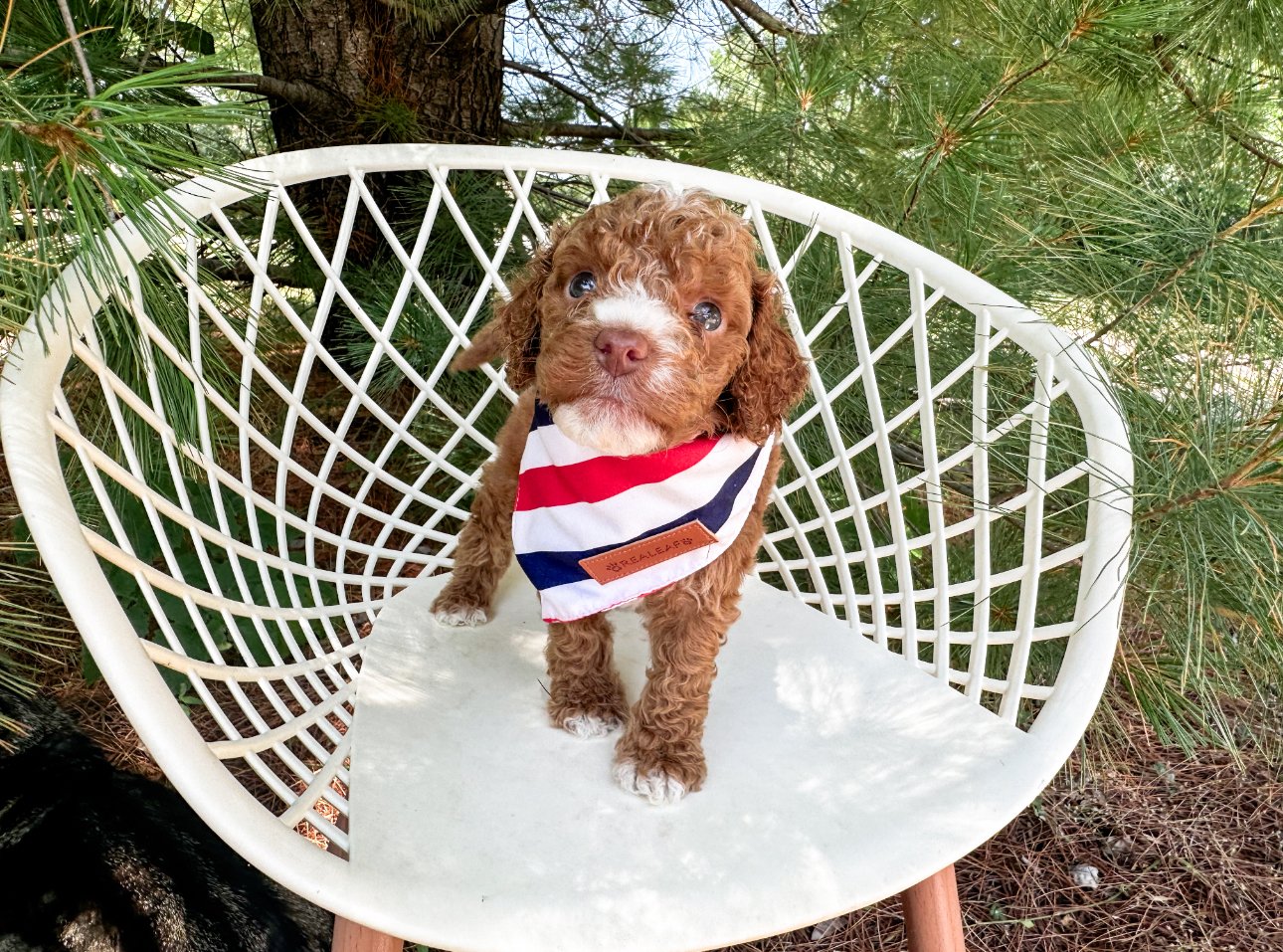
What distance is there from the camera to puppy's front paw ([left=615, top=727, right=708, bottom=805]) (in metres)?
1.25

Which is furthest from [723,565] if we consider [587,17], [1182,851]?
[587,17]

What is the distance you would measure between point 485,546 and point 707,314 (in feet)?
2.08

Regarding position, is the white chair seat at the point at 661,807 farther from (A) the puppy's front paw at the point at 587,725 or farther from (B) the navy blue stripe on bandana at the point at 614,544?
(B) the navy blue stripe on bandana at the point at 614,544

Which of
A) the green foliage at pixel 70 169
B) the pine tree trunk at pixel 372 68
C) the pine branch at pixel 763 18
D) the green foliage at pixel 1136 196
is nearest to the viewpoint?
the green foliage at pixel 70 169

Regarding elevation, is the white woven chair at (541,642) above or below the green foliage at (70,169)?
below

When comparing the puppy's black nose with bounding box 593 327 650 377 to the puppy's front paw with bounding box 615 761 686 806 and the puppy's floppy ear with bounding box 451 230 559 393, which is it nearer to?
the puppy's floppy ear with bounding box 451 230 559 393

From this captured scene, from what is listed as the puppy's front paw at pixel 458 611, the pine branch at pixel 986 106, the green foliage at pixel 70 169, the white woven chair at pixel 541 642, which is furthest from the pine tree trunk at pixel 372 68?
the puppy's front paw at pixel 458 611

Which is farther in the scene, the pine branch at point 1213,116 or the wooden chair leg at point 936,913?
the pine branch at point 1213,116

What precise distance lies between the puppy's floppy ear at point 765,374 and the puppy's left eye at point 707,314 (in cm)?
7

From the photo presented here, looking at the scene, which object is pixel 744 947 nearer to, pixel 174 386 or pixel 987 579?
pixel 987 579

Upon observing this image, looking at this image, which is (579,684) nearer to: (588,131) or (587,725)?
(587,725)

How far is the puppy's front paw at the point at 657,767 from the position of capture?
1.25 meters

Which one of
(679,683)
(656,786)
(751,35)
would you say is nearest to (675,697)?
(679,683)

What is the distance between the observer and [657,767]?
1258 millimetres
